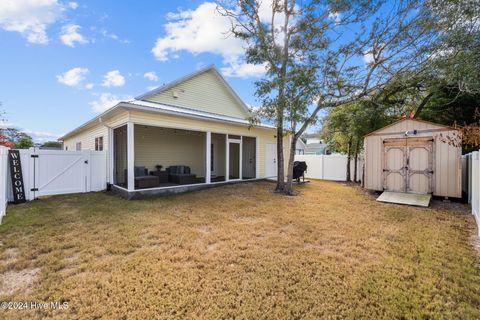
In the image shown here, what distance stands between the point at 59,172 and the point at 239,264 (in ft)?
27.6

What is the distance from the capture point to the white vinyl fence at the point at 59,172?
24.4ft

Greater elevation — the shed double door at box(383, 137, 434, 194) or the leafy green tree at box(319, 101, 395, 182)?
the leafy green tree at box(319, 101, 395, 182)

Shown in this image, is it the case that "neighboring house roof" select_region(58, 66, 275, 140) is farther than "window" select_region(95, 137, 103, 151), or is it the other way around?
"window" select_region(95, 137, 103, 151)

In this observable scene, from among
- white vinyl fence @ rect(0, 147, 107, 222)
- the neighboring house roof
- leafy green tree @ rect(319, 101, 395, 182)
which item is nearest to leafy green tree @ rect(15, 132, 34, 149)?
the neighboring house roof

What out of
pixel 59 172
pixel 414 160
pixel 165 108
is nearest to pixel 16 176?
pixel 59 172

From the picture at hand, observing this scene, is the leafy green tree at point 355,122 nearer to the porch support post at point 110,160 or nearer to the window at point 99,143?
the porch support post at point 110,160

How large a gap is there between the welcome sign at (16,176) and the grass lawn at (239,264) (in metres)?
1.63

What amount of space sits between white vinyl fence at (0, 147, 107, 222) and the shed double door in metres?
11.5

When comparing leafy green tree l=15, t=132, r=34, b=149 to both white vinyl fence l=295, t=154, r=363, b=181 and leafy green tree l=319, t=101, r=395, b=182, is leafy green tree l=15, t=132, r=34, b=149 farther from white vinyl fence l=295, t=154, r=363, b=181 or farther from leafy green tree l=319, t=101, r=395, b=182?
leafy green tree l=319, t=101, r=395, b=182

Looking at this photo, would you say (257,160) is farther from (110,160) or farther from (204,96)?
(110,160)

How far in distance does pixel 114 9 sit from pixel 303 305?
11.2 metres

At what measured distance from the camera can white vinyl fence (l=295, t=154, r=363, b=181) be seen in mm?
14239

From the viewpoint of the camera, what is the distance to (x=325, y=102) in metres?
8.63

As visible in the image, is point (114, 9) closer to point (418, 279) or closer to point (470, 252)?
point (418, 279)
